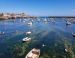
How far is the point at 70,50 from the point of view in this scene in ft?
136

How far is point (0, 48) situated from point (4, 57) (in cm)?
Answer: 839

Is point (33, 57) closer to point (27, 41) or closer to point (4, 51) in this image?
point (4, 51)

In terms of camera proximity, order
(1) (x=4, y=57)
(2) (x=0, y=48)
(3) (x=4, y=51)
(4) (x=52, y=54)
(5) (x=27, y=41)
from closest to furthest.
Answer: (1) (x=4, y=57) → (4) (x=52, y=54) → (3) (x=4, y=51) → (2) (x=0, y=48) → (5) (x=27, y=41)

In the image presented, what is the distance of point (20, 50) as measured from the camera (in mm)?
40625

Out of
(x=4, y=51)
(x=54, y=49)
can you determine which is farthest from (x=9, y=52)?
(x=54, y=49)

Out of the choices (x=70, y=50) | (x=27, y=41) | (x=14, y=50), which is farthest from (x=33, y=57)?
(x=27, y=41)

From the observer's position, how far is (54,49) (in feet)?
139

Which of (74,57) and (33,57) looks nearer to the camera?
(33,57)

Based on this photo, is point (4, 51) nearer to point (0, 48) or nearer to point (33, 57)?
point (0, 48)

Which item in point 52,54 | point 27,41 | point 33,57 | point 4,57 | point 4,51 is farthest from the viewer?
point 27,41

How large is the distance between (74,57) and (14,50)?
15974mm

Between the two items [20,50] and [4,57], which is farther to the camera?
[20,50]

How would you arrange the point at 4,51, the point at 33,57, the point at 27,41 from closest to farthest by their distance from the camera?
the point at 33,57 < the point at 4,51 < the point at 27,41

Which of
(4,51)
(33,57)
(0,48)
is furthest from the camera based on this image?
(0,48)
